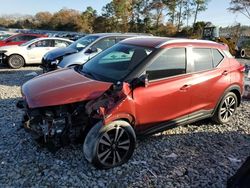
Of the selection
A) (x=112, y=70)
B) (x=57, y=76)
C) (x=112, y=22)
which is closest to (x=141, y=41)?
(x=112, y=70)

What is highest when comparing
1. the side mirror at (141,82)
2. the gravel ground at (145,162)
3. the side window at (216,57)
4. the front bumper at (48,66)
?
the side window at (216,57)

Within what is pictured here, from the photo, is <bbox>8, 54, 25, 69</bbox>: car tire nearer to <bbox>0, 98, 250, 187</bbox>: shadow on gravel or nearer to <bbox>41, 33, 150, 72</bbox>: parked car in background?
<bbox>41, 33, 150, 72</bbox>: parked car in background

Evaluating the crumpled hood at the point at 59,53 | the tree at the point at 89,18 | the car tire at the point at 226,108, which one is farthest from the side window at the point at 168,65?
the tree at the point at 89,18

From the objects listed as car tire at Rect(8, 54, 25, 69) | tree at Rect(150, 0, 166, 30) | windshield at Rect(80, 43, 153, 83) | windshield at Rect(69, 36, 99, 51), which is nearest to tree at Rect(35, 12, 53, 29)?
tree at Rect(150, 0, 166, 30)

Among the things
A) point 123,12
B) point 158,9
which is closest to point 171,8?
point 158,9

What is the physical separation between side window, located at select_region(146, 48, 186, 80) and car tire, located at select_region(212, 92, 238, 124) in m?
1.42

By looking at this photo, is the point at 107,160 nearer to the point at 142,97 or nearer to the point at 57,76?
the point at 142,97

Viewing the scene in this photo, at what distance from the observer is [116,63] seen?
204 inches

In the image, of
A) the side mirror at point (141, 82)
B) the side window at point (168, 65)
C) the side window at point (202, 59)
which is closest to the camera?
the side mirror at point (141, 82)

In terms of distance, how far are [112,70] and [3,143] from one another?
2.12 m

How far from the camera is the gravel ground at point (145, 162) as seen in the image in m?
3.91

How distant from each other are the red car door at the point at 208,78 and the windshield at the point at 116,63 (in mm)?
1027

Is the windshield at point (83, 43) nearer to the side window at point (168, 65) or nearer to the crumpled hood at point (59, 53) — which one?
the crumpled hood at point (59, 53)

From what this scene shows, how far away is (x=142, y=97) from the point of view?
441cm
